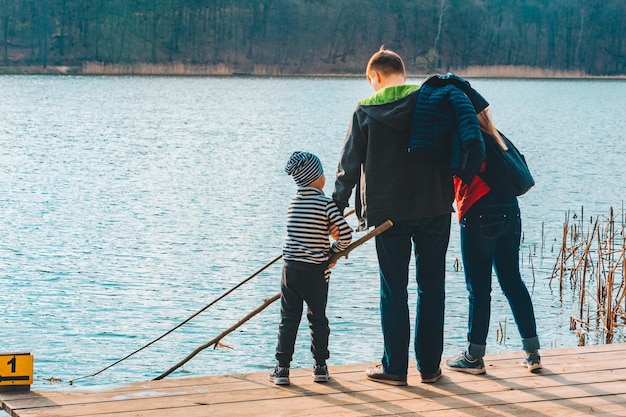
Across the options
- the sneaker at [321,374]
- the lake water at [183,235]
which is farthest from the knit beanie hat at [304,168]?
the lake water at [183,235]

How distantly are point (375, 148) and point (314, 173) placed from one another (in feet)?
1.04

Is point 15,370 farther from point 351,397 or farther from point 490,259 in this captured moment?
point 490,259

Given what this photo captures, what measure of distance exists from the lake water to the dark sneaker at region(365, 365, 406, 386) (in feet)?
12.5

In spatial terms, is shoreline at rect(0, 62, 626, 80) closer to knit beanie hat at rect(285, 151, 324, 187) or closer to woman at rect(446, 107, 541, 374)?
woman at rect(446, 107, 541, 374)

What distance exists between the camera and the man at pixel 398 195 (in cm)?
501

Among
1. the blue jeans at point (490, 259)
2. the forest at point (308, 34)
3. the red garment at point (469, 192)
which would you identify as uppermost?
the forest at point (308, 34)

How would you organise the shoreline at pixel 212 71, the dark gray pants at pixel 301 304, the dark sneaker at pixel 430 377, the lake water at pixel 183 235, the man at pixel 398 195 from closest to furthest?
the man at pixel 398 195, the dark gray pants at pixel 301 304, the dark sneaker at pixel 430 377, the lake water at pixel 183 235, the shoreline at pixel 212 71

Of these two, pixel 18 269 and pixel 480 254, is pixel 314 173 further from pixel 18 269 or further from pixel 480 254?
pixel 18 269

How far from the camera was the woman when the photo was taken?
519 centimetres

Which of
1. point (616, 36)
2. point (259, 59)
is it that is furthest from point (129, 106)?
point (616, 36)

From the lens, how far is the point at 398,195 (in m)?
5.02

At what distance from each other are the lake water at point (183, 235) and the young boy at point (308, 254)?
12.7ft

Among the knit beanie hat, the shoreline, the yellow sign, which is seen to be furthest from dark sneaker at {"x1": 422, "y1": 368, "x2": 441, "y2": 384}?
the shoreline

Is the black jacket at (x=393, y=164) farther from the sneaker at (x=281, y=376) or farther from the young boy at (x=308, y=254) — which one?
the sneaker at (x=281, y=376)
